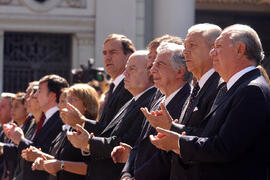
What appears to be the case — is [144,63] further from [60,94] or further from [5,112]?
[5,112]

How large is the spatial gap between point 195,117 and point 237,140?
0.58 m

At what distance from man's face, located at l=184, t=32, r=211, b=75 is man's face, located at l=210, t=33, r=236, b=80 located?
0.40 meters

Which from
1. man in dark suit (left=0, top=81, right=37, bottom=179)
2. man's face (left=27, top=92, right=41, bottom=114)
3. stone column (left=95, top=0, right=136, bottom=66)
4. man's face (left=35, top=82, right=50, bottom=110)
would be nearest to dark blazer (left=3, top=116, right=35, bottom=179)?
man in dark suit (left=0, top=81, right=37, bottom=179)

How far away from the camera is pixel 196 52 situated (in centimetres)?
492

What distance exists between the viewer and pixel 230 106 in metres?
4.30

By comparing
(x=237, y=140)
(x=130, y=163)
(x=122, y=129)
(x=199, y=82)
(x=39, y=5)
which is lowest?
(x=130, y=163)

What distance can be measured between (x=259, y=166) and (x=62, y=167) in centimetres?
270

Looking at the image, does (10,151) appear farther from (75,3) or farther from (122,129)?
(75,3)

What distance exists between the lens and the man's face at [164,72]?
5.31m

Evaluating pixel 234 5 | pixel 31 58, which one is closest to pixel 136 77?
pixel 31 58

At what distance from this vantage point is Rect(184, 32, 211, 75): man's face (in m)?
4.92

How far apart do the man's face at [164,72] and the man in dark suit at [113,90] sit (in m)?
1.22

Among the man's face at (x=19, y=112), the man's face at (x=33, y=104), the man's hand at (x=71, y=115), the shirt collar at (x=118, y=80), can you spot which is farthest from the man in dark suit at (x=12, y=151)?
the man's hand at (x=71, y=115)

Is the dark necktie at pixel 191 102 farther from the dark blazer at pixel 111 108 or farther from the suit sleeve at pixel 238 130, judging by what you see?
the dark blazer at pixel 111 108
